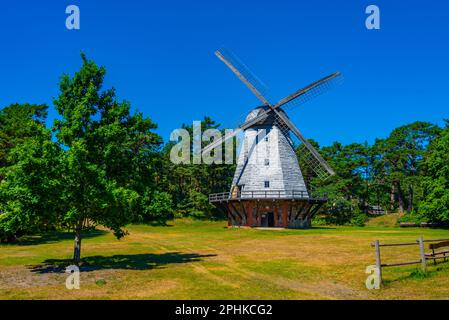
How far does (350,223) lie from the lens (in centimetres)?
6359

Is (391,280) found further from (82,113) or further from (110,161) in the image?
(82,113)

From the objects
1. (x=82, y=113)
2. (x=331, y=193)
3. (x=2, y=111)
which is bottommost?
(x=331, y=193)

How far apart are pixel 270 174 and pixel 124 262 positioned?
25.9m

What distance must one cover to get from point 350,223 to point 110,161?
172 ft

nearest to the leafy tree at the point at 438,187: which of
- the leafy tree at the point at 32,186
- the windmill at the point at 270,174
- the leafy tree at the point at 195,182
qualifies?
the windmill at the point at 270,174

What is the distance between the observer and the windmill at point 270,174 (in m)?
44.2

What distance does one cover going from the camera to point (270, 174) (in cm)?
4462

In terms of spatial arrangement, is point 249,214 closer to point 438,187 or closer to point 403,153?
point 438,187

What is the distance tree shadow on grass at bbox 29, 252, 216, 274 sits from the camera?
1931cm

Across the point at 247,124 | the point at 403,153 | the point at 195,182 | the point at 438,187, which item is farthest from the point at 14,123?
the point at 403,153

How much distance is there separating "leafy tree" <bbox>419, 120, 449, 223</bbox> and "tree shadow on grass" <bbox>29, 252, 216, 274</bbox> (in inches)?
1295

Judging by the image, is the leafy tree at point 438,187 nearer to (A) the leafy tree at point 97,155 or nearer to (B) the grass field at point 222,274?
(B) the grass field at point 222,274

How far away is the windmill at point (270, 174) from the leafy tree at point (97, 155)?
982 inches
